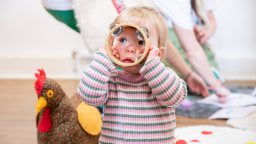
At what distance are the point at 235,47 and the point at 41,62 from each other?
1763mm

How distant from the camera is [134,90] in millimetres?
678

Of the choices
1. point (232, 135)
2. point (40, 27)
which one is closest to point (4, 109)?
point (40, 27)

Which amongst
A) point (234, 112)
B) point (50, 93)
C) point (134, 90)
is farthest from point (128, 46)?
point (234, 112)

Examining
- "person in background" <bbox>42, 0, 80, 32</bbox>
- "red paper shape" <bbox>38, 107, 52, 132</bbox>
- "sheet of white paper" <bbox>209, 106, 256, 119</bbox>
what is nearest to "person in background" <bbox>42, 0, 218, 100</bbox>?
"person in background" <bbox>42, 0, 80, 32</bbox>

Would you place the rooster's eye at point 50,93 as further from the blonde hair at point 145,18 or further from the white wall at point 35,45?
the white wall at point 35,45

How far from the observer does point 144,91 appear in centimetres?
68

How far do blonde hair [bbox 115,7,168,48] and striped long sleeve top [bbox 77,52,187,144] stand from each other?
112 mm

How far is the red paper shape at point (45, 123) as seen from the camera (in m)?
0.81

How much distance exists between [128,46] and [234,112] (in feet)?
3.07

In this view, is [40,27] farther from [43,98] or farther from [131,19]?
[131,19]

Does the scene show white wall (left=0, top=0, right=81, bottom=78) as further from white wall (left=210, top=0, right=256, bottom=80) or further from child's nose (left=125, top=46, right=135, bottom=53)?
child's nose (left=125, top=46, right=135, bottom=53)

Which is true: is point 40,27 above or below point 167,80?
above

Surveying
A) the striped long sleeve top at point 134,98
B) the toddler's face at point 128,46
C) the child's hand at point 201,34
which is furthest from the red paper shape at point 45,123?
the child's hand at point 201,34

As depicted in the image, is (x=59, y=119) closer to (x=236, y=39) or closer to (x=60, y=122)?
(x=60, y=122)
